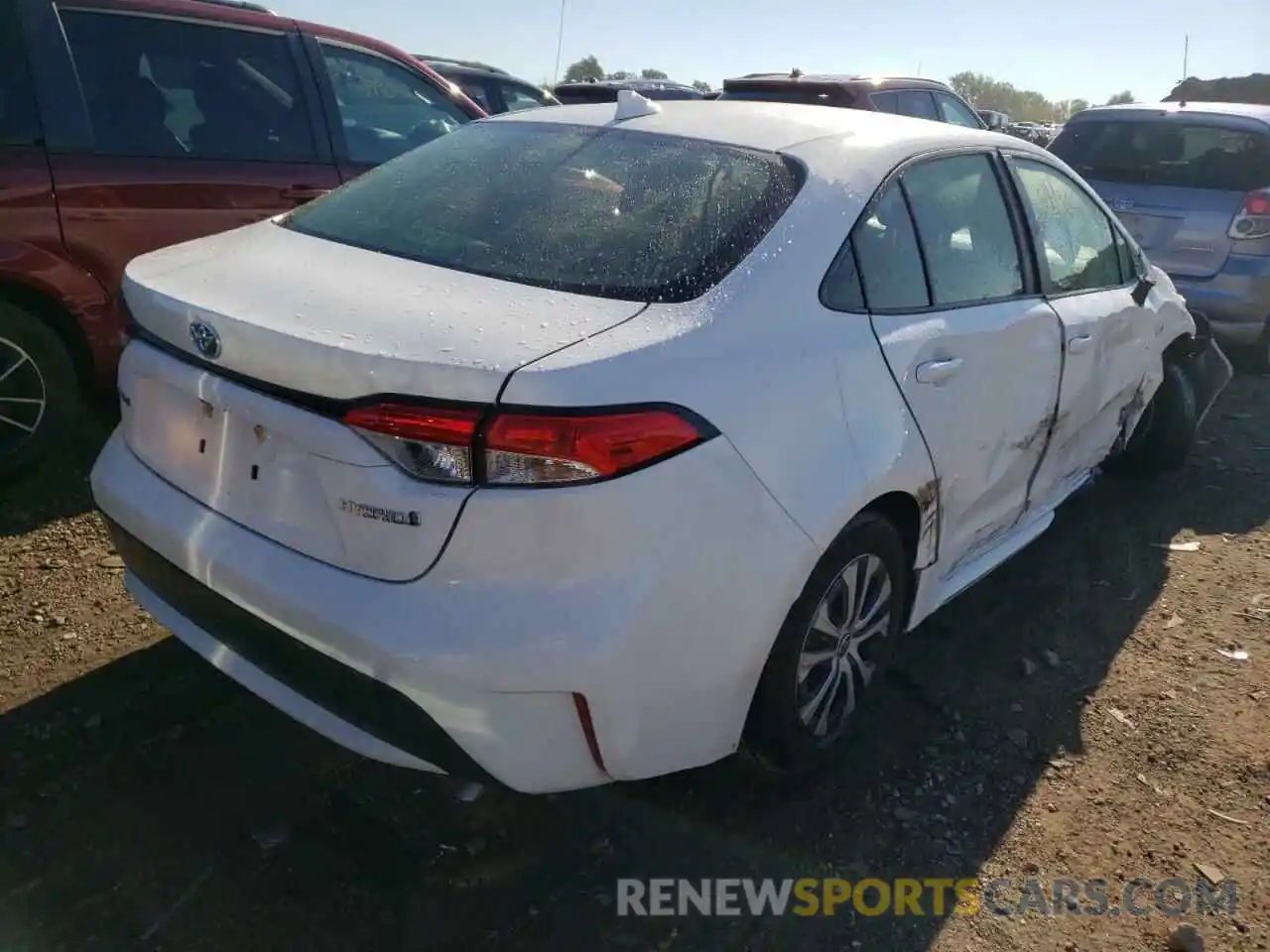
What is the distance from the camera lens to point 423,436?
1943mm

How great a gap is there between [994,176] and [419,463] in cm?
222

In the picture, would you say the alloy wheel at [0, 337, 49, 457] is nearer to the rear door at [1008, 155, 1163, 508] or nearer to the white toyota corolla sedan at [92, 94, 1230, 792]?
the white toyota corolla sedan at [92, 94, 1230, 792]

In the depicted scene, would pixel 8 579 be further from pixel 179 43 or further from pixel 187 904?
pixel 179 43

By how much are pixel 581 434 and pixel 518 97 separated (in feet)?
30.3

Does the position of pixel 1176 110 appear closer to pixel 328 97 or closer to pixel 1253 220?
pixel 1253 220

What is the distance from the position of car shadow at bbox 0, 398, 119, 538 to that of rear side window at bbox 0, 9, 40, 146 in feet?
3.29

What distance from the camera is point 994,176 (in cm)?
335

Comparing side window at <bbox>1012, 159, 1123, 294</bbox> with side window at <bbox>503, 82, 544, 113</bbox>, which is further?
side window at <bbox>503, 82, 544, 113</bbox>

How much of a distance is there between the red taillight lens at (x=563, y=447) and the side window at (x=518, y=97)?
353 inches

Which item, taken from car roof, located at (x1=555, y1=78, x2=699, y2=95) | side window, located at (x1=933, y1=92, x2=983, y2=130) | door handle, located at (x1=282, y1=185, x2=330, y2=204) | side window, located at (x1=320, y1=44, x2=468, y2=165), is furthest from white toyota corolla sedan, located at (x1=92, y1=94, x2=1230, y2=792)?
car roof, located at (x1=555, y1=78, x2=699, y2=95)

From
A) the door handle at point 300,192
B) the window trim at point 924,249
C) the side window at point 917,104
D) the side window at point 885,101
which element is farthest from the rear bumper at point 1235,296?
the door handle at point 300,192

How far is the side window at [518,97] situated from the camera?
10.3 metres

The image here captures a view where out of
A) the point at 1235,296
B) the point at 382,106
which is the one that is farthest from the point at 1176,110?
the point at 382,106

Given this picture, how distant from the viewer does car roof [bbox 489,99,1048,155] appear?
2.87 metres
